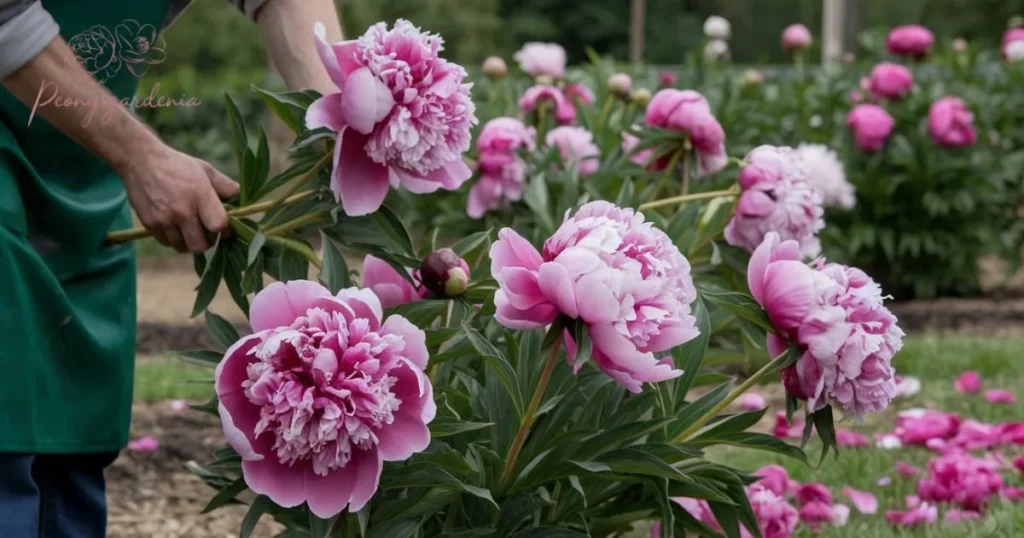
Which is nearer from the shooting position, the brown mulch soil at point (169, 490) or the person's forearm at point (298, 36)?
the person's forearm at point (298, 36)

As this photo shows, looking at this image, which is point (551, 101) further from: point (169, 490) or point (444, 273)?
point (444, 273)

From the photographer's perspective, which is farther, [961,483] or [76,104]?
[961,483]

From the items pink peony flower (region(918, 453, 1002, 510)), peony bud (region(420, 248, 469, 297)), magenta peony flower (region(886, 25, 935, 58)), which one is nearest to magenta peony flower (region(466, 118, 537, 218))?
pink peony flower (region(918, 453, 1002, 510))

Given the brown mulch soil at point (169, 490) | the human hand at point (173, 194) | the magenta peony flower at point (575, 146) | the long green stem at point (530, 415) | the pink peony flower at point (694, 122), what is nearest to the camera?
the long green stem at point (530, 415)

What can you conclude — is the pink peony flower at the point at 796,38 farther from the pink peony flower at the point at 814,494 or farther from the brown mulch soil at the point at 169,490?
the pink peony flower at the point at 814,494

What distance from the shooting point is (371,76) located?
1565 mm

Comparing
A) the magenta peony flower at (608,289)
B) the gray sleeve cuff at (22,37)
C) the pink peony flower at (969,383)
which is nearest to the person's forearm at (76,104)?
the gray sleeve cuff at (22,37)

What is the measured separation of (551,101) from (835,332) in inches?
91.4

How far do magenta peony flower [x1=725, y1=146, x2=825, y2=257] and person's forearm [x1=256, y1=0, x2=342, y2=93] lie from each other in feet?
2.18

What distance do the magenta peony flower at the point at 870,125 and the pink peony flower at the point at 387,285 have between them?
169 inches

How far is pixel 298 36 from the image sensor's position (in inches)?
78.3

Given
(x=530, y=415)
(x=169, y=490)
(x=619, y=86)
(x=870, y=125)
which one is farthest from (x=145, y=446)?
(x=870, y=125)

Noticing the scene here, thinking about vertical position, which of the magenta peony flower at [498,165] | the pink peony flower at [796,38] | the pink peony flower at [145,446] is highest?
the magenta peony flower at [498,165]

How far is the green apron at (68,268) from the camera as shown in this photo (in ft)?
5.93
